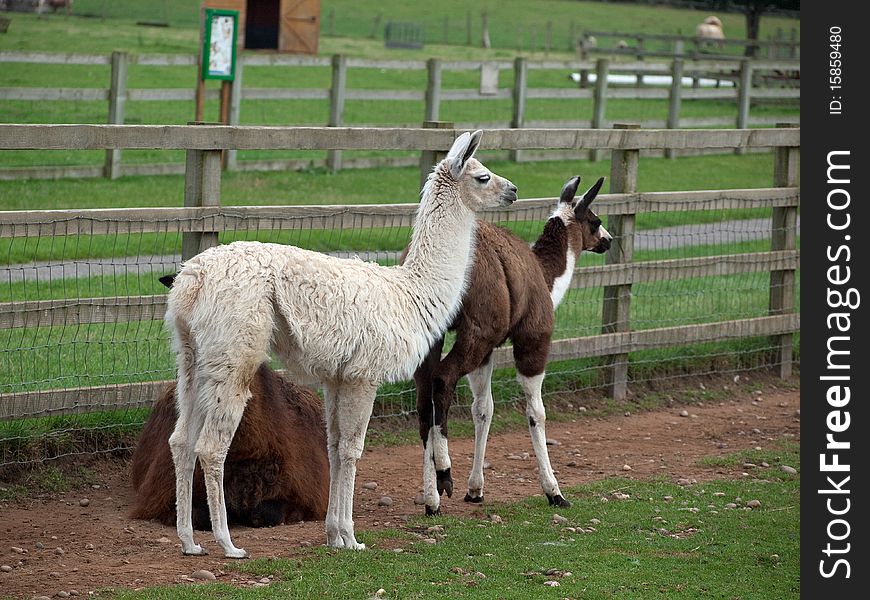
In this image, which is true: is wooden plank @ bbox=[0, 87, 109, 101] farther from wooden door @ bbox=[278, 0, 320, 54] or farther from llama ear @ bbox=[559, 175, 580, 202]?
wooden door @ bbox=[278, 0, 320, 54]

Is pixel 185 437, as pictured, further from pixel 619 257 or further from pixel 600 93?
pixel 600 93

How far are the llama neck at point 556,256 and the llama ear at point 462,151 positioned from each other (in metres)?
1.26

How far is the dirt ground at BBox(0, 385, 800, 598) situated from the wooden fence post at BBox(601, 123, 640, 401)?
0.30 meters

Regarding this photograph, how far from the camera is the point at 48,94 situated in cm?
1647

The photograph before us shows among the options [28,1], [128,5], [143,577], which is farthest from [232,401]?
[128,5]

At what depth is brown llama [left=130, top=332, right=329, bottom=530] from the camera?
602cm

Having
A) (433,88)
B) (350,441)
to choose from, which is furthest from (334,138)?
(433,88)

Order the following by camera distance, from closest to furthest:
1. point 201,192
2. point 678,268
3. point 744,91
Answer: point 201,192 < point 678,268 < point 744,91

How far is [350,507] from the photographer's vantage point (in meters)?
5.65

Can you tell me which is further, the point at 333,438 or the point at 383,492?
the point at 383,492

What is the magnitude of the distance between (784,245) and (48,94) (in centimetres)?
1069

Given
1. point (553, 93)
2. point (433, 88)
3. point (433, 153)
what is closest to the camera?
point (433, 153)

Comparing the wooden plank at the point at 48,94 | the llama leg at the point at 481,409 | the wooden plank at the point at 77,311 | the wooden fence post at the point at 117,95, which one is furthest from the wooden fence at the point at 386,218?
the wooden plank at the point at 48,94

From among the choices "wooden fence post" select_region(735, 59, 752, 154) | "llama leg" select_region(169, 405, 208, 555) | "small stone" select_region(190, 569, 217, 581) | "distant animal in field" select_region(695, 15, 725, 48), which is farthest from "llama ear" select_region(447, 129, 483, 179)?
"distant animal in field" select_region(695, 15, 725, 48)
